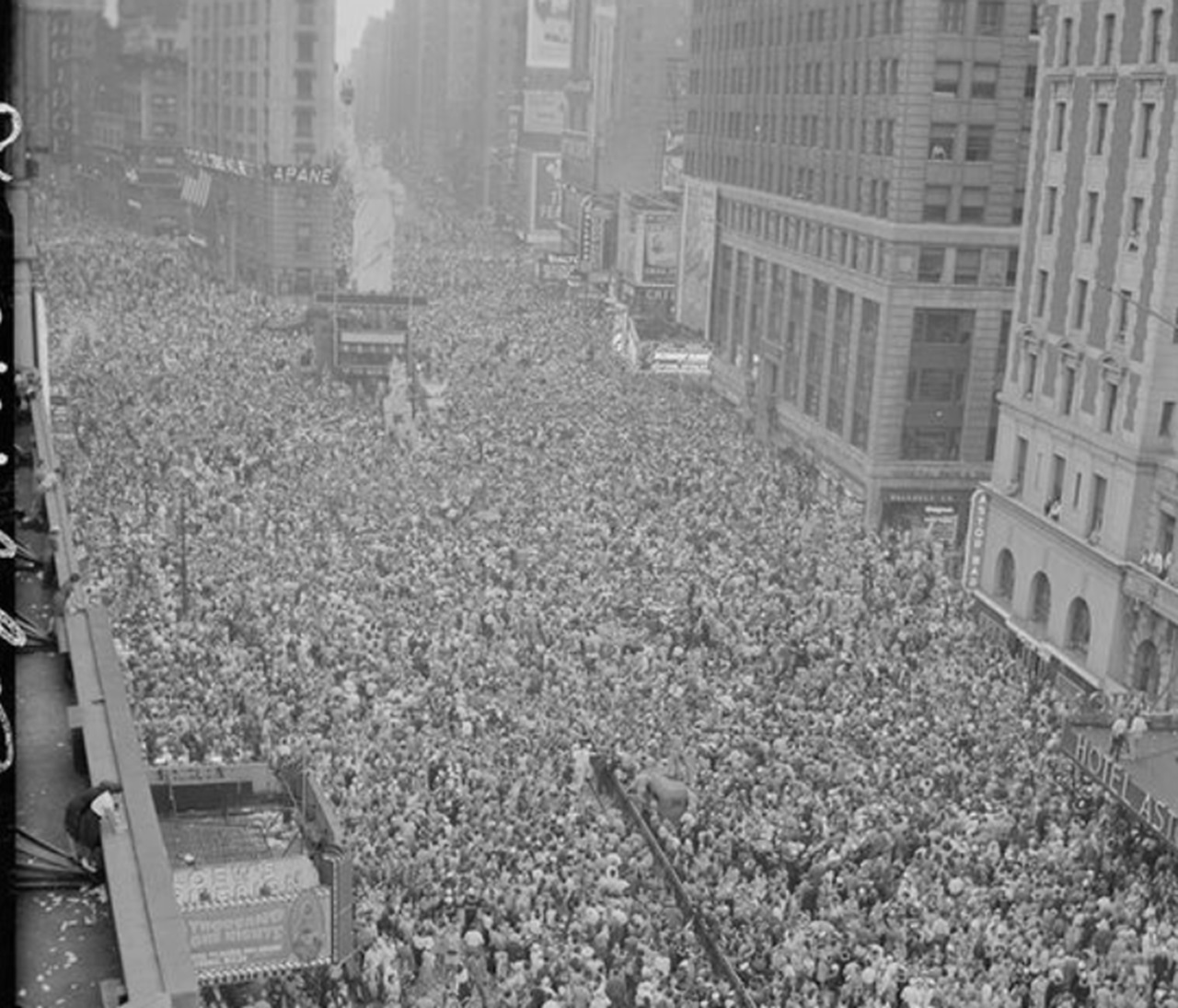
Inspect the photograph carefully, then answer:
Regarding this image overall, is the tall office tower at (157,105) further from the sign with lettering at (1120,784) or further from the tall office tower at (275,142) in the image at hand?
the sign with lettering at (1120,784)

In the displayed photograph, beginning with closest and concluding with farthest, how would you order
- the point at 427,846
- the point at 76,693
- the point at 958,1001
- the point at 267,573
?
the point at 76,693, the point at 958,1001, the point at 427,846, the point at 267,573

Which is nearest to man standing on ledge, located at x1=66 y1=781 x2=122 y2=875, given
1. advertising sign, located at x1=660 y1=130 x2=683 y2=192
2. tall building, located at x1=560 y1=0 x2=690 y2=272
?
advertising sign, located at x1=660 y1=130 x2=683 y2=192

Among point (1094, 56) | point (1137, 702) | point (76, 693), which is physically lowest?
point (1137, 702)

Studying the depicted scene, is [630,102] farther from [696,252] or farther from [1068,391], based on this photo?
[1068,391]

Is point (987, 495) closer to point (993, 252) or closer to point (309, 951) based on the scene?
point (993, 252)

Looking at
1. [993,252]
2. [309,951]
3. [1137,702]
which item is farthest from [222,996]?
[993,252]

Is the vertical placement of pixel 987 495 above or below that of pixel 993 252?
below
